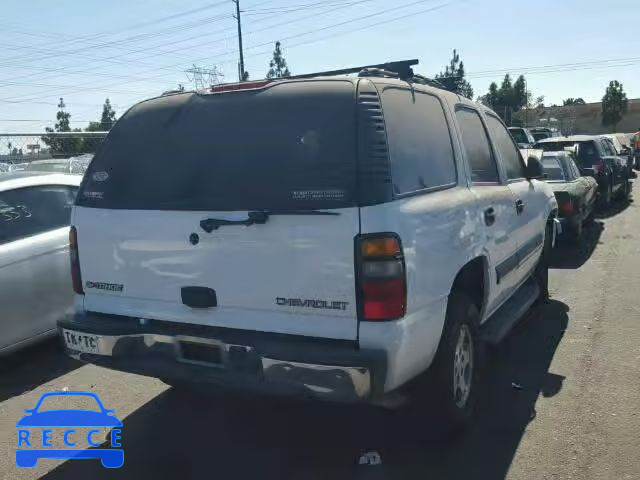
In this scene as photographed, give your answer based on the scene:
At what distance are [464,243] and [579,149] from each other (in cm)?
1148

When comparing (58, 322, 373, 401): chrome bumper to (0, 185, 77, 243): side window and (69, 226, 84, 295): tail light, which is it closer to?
(69, 226, 84, 295): tail light

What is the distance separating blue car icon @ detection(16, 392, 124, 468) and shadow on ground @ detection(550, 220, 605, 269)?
660 cm

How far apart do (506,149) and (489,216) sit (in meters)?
1.36

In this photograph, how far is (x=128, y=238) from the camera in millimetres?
3336

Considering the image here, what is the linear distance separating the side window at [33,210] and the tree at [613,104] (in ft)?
237

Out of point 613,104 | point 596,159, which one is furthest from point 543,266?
point 613,104

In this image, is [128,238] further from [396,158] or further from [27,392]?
[27,392]

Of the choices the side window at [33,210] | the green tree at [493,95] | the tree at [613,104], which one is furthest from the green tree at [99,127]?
the tree at [613,104]

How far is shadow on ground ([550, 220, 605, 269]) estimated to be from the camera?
8.70 m

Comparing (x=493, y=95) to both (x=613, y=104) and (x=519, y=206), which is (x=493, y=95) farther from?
(x=519, y=206)

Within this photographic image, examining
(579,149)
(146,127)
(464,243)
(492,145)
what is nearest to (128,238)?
(146,127)

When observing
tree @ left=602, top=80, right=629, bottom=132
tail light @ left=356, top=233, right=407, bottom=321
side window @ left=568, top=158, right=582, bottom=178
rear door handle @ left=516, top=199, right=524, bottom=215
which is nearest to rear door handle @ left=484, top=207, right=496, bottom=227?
rear door handle @ left=516, top=199, right=524, bottom=215

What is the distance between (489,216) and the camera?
3996 mm

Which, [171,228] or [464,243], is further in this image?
[464,243]
